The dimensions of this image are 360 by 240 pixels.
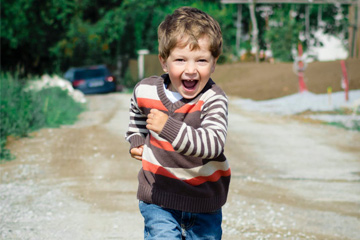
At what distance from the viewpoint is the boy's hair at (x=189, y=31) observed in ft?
7.58

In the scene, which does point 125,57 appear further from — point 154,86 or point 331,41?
point 154,86

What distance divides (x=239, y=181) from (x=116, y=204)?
1.62 metres

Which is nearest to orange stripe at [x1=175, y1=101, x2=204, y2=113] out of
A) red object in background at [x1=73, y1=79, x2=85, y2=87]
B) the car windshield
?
red object in background at [x1=73, y1=79, x2=85, y2=87]

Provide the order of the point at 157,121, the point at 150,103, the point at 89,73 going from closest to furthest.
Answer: the point at 157,121
the point at 150,103
the point at 89,73

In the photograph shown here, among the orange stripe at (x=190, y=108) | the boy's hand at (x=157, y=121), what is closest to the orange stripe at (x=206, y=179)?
the orange stripe at (x=190, y=108)

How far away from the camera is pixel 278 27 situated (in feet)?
84.1

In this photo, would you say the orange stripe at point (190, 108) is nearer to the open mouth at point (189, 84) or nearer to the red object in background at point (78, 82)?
the open mouth at point (189, 84)

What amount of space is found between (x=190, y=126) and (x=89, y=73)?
68.9 ft

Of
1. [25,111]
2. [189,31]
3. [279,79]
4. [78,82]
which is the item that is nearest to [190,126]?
[189,31]

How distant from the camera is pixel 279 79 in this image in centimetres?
1908

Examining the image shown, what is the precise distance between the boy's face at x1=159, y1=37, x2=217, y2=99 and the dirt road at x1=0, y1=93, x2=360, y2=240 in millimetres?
1982

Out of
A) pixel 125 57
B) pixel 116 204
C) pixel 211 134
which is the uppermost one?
pixel 211 134

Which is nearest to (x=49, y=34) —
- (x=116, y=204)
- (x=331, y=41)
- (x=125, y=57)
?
(x=116, y=204)

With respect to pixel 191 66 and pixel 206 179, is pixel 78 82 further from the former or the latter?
pixel 191 66
